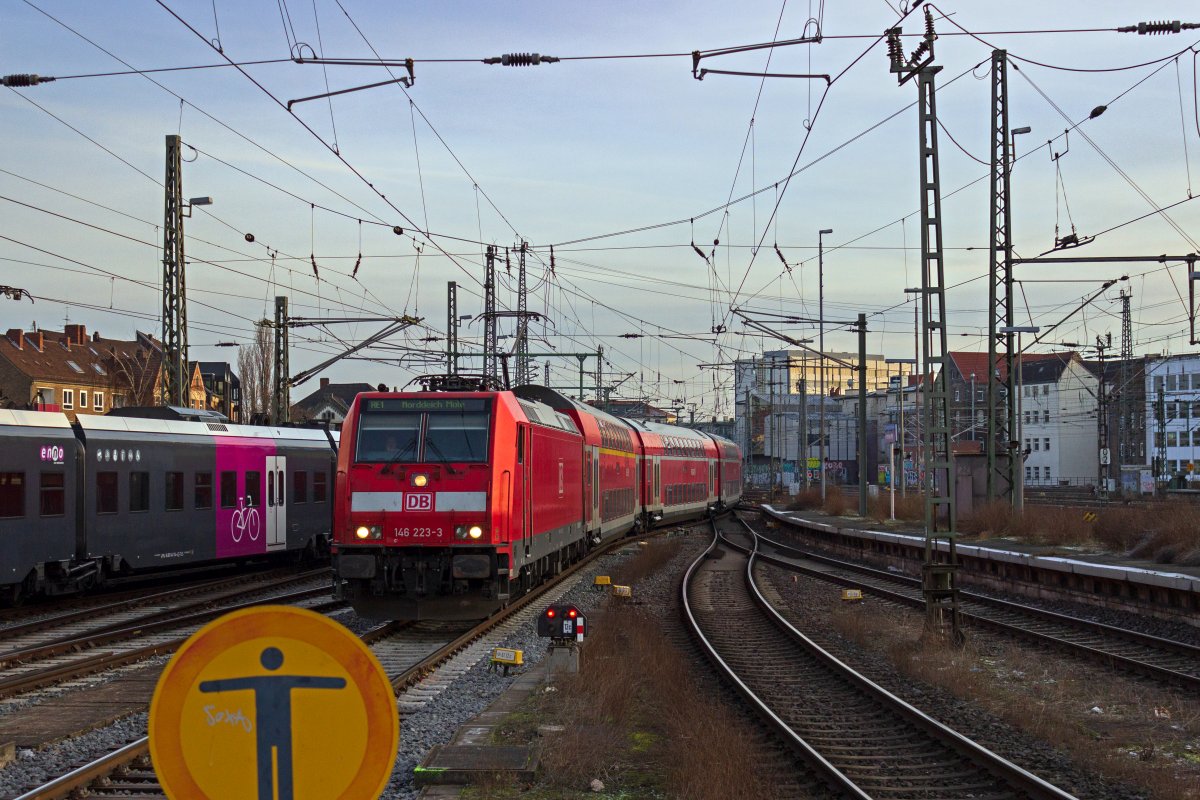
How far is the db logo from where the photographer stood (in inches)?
618

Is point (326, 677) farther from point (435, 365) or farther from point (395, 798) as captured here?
point (435, 365)

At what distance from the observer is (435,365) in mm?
43344

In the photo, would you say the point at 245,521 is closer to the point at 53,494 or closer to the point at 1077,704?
the point at 53,494

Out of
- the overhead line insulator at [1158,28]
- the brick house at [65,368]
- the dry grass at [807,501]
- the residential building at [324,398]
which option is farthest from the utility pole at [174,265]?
the residential building at [324,398]

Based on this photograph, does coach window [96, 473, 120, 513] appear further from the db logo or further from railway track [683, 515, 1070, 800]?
railway track [683, 515, 1070, 800]

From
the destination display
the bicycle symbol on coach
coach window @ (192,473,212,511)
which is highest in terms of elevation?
the destination display

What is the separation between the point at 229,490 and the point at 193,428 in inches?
63.7

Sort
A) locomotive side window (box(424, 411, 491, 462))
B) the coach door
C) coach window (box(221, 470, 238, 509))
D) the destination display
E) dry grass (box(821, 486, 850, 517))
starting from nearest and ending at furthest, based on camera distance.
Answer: locomotive side window (box(424, 411, 491, 462)) < the destination display < coach window (box(221, 470, 238, 509)) < the coach door < dry grass (box(821, 486, 850, 517))

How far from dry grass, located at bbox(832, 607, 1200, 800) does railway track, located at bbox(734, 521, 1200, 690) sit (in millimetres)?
372

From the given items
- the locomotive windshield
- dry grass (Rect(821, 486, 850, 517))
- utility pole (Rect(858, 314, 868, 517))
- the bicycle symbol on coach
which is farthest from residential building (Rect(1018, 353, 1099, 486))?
the locomotive windshield

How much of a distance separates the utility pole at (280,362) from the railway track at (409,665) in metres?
13.2

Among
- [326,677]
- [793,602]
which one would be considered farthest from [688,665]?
[326,677]

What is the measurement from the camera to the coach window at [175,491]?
21.5 meters

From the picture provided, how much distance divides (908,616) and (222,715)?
17.6 m
